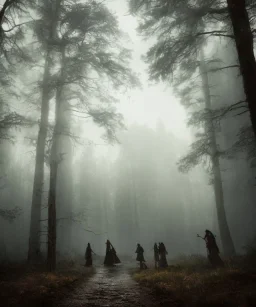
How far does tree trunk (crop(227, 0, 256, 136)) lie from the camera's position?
20.6ft

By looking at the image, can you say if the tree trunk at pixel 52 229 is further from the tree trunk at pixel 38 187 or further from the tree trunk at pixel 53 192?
the tree trunk at pixel 38 187

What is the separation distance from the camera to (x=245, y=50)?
6.50m

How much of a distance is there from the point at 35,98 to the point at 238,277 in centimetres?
1302

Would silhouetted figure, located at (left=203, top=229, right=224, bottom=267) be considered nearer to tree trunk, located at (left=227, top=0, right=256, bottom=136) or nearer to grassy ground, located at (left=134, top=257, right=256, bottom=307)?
grassy ground, located at (left=134, top=257, right=256, bottom=307)

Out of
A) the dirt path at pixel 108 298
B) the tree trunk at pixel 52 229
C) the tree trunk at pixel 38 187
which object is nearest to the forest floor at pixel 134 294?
the dirt path at pixel 108 298

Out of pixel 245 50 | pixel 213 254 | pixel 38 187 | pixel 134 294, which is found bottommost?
pixel 134 294

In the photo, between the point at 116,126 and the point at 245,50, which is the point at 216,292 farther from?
the point at 116,126

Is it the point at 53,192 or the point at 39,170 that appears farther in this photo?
the point at 39,170

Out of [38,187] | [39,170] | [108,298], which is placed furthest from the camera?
[39,170]

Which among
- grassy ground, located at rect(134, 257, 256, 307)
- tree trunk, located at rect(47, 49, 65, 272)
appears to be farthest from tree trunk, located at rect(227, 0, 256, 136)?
tree trunk, located at rect(47, 49, 65, 272)

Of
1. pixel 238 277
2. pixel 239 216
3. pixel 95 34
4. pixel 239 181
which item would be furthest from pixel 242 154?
pixel 238 277

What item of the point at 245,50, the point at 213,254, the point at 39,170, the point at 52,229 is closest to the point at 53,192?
the point at 52,229

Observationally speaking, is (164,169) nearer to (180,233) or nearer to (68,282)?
(180,233)

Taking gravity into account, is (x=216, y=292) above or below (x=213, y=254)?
below
